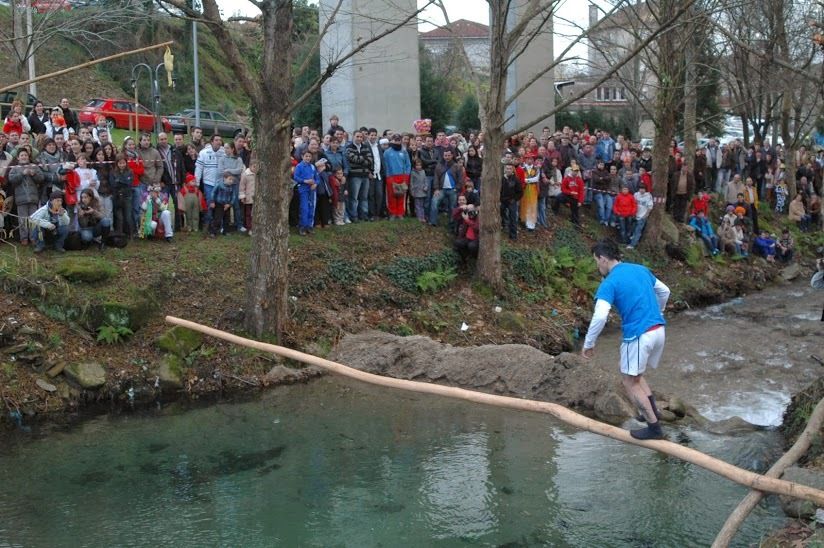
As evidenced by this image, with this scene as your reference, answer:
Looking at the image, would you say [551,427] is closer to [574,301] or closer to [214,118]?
[574,301]

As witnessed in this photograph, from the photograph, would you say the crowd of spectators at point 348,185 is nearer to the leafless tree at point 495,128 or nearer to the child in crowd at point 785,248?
the child in crowd at point 785,248

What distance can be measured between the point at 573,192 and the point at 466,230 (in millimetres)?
4324

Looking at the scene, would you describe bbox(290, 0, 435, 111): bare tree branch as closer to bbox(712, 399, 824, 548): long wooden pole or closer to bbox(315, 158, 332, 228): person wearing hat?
bbox(315, 158, 332, 228): person wearing hat

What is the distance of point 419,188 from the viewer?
20.2 m

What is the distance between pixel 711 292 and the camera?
898 inches

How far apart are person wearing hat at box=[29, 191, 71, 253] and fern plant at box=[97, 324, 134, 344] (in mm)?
1992

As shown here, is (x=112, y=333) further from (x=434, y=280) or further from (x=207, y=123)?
(x=207, y=123)

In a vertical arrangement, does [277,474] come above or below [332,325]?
below

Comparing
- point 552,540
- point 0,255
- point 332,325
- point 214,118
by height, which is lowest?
point 552,540

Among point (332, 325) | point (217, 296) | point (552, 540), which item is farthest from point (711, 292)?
point (552, 540)

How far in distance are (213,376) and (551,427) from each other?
5606 millimetres

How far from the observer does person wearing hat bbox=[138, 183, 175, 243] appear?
56.0ft

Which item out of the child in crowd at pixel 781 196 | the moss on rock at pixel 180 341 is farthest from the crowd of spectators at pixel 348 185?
the child in crowd at pixel 781 196

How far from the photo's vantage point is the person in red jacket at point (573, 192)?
22.8 meters
